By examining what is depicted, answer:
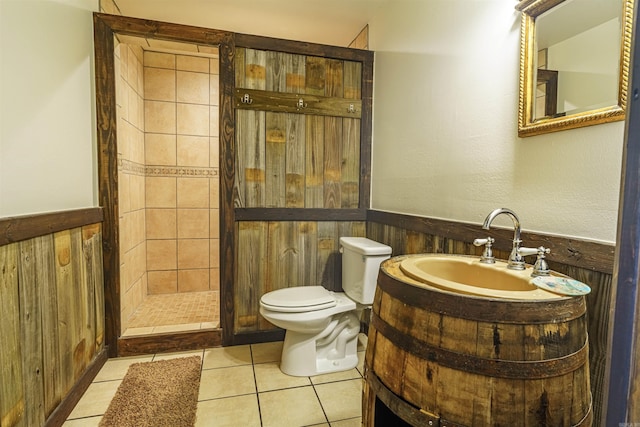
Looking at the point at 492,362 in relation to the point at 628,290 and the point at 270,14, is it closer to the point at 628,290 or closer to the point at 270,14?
the point at 628,290

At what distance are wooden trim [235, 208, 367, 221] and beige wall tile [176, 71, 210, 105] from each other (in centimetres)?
148

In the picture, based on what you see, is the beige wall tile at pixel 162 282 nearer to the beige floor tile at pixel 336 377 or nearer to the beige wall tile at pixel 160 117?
the beige wall tile at pixel 160 117

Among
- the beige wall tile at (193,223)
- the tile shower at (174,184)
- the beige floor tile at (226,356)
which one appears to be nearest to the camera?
the beige floor tile at (226,356)

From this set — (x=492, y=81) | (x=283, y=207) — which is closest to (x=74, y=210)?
(x=283, y=207)

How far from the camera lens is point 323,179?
2268mm

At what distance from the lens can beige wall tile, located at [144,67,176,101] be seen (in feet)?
9.33

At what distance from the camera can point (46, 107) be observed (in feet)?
4.37

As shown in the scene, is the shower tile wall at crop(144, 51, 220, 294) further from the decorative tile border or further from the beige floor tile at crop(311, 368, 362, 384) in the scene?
the beige floor tile at crop(311, 368, 362, 384)

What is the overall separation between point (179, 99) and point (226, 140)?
49.2 inches

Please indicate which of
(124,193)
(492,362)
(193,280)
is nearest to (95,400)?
(124,193)

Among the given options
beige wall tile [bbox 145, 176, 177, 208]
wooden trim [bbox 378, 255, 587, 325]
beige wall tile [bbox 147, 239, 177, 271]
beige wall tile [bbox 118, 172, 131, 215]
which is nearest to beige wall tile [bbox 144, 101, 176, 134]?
beige wall tile [bbox 145, 176, 177, 208]

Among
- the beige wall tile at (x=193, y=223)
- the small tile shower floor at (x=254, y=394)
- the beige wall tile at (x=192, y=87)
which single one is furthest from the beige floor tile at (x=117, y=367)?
the beige wall tile at (x=192, y=87)

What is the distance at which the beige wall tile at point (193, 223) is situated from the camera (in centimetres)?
304

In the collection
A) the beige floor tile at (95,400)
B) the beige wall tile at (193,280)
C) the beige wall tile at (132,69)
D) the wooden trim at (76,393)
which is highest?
the beige wall tile at (132,69)
